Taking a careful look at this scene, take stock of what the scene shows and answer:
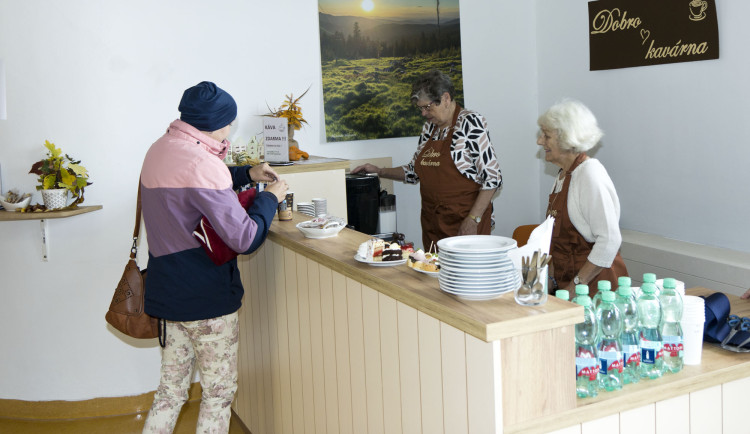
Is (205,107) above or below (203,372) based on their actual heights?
above

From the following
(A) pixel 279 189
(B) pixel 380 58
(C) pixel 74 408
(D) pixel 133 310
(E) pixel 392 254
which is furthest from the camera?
(B) pixel 380 58

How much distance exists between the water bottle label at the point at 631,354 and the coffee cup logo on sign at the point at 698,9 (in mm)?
2876

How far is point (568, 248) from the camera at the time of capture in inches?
122

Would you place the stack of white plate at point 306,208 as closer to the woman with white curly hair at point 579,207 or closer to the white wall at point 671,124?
the woman with white curly hair at point 579,207

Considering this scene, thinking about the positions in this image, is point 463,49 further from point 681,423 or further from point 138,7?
point 681,423

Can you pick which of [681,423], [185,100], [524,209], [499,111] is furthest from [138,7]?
[681,423]

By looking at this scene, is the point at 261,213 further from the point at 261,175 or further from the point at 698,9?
the point at 698,9

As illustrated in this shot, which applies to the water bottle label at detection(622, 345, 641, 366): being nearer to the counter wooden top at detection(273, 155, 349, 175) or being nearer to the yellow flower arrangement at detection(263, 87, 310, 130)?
the counter wooden top at detection(273, 155, 349, 175)

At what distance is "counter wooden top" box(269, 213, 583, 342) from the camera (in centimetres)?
165

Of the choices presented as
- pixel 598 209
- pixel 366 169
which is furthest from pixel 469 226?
pixel 598 209

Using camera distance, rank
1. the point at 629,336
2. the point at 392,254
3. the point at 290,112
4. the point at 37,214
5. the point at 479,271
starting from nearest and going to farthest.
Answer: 1. the point at 479,271
2. the point at 629,336
3. the point at 392,254
4. the point at 37,214
5. the point at 290,112

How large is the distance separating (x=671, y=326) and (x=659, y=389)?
0.19 meters

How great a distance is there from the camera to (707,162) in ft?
13.8

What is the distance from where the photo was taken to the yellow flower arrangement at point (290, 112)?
431 centimetres
